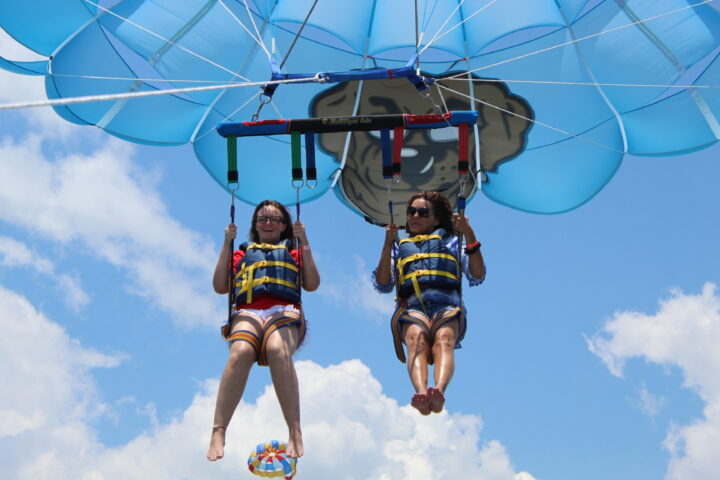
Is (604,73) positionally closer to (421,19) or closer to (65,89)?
(421,19)

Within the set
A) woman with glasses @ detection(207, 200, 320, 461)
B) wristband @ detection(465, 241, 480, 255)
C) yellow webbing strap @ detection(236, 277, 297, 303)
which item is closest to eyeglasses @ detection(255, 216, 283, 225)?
woman with glasses @ detection(207, 200, 320, 461)

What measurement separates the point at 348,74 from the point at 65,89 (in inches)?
80.6

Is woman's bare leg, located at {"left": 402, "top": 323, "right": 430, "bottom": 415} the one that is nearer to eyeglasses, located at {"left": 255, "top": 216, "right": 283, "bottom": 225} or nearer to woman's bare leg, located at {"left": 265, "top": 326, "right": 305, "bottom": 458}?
woman's bare leg, located at {"left": 265, "top": 326, "right": 305, "bottom": 458}

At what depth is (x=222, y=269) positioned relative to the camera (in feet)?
17.5

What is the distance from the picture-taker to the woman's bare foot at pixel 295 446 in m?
4.80

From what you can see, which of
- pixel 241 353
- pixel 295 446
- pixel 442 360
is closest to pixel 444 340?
pixel 442 360

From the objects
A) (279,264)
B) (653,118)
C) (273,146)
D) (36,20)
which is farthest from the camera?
(273,146)

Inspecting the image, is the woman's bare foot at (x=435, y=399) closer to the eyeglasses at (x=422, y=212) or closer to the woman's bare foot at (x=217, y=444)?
the woman's bare foot at (x=217, y=444)

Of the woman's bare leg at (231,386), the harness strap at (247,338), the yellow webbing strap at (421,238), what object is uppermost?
the yellow webbing strap at (421,238)

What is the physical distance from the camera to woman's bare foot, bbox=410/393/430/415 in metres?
4.62

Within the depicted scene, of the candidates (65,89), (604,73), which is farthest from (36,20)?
(604,73)

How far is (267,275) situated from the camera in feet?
17.3

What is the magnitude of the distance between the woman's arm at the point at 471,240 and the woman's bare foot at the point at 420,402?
41.3 inches

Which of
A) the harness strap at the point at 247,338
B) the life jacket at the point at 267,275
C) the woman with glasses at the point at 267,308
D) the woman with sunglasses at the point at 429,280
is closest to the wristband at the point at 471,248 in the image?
the woman with sunglasses at the point at 429,280
